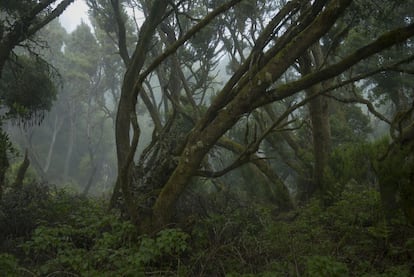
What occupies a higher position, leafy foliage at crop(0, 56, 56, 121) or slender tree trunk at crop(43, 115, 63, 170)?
slender tree trunk at crop(43, 115, 63, 170)

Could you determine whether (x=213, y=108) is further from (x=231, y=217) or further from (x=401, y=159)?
(x=401, y=159)

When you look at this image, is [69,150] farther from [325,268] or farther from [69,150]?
[325,268]

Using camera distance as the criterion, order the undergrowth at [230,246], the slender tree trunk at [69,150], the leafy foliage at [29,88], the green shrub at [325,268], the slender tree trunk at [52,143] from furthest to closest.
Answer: the slender tree trunk at [69,150], the slender tree trunk at [52,143], the leafy foliage at [29,88], the undergrowth at [230,246], the green shrub at [325,268]

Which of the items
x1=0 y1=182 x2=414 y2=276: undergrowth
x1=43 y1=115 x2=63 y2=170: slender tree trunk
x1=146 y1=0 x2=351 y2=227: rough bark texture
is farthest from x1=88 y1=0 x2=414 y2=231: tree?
x1=43 y1=115 x2=63 y2=170: slender tree trunk

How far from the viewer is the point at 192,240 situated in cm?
568

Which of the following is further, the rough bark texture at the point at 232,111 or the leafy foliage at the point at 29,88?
the leafy foliage at the point at 29,88

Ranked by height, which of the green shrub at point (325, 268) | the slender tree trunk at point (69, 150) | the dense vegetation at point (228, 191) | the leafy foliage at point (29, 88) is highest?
the slender tree trunk at point (69, 150)

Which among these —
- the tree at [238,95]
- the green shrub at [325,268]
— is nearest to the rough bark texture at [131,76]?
the tree at [238,95]

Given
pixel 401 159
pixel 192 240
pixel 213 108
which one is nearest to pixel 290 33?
pixel 213 108

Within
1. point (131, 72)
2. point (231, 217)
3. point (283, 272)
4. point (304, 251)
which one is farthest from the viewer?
point (131, 72)

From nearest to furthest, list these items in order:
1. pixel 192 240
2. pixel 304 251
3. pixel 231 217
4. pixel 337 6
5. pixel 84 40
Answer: pixel 337 6 → pixel 304 251 → pixel 192 240 → pixel 231 217 → pixel 84 40

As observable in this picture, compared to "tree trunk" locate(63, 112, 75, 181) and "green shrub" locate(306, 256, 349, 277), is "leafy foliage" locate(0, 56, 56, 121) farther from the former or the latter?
"tree trunk" locate(63, 112, 75, 181)

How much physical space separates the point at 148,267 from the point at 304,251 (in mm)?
2083

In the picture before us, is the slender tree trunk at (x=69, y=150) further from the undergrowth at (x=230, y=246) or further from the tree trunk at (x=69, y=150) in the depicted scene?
the undergrowth at (x=230, y=246)
